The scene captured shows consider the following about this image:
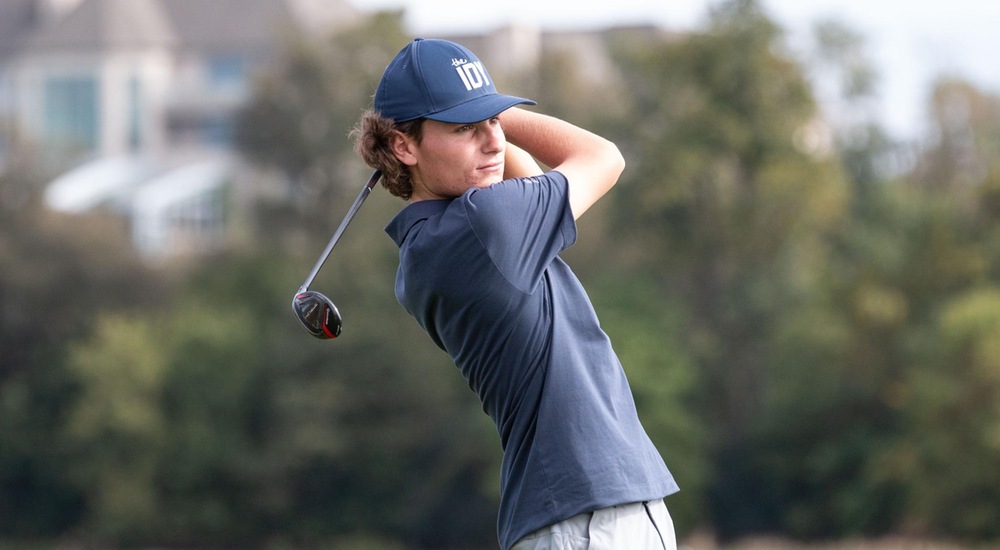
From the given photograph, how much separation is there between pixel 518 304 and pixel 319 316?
55 cm

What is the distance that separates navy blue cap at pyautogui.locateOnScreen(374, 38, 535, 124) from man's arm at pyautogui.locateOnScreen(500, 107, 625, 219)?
18 centimetres

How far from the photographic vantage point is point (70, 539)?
35.8m

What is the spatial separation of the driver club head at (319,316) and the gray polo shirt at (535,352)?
10.6 inches

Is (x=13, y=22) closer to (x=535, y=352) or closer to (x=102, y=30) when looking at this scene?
(x=102, y=30)

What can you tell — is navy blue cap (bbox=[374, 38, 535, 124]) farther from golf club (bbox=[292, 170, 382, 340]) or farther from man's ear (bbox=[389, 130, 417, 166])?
golf club (bbox=[292, 170, 382, 340])

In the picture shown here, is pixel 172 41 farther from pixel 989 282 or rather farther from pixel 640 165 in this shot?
pixel 989 282

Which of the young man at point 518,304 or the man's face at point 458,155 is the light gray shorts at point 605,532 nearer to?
the young man at point 518,304

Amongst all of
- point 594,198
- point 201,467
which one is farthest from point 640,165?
point 594,198

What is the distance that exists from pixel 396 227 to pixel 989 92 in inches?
1795

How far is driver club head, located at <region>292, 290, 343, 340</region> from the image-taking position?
3.51 meters

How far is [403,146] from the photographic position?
338 cm

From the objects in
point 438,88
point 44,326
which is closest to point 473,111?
point 438,88

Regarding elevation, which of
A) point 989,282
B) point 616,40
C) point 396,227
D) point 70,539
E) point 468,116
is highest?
point 616,40

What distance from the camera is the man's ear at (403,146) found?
336 cm
